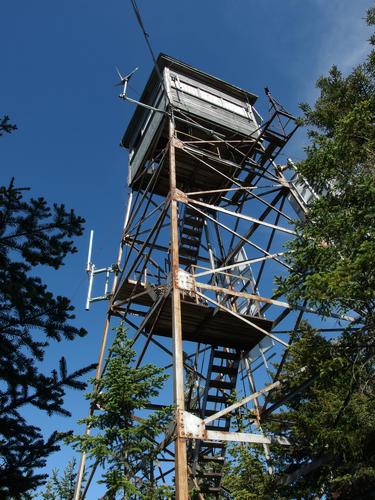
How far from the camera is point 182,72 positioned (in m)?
15.8

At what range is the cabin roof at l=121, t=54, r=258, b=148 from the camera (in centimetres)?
1559

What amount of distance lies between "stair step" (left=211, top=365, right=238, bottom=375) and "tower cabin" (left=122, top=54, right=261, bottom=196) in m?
5.90

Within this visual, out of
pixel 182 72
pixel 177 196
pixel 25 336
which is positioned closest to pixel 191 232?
pixel 177 196

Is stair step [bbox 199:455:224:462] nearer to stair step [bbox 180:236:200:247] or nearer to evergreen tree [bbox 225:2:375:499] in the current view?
evergreen tree [bbox 225:2:375:499]

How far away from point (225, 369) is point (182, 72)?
35.5ft

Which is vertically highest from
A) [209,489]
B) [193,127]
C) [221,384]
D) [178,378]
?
[193,127]

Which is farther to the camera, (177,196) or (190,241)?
(190,241)

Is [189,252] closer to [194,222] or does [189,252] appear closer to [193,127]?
[194,222]

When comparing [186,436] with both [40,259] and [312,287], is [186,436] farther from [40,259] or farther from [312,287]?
[40,259]

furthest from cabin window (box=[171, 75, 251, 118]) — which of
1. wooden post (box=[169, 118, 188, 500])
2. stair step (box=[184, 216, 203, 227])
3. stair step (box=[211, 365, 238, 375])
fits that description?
stair step (box=[211, 365, 238, 375])

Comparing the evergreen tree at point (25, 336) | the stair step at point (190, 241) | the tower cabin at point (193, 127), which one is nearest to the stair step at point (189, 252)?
the stair step at point (190, 241)

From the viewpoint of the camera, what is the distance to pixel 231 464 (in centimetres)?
796

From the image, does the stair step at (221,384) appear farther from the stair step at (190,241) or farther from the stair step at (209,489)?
the stair step at (190,241)

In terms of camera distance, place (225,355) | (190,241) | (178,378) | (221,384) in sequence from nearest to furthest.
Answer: (178,378) → (221,384) → (225,355) → (190,241)
